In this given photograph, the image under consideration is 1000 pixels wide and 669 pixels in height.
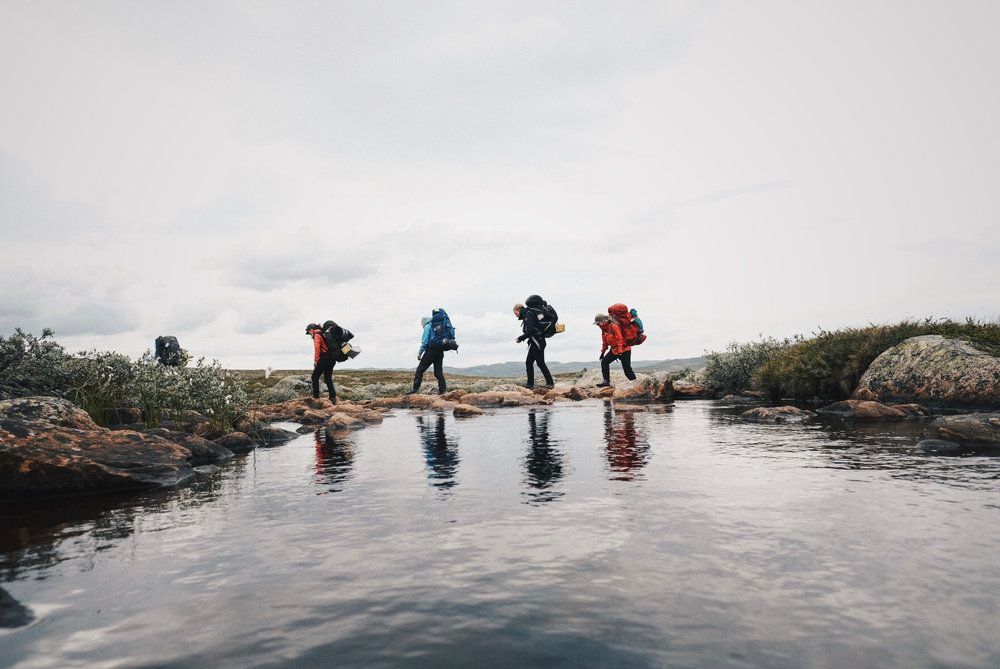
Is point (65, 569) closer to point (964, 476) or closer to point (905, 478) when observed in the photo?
point (905, 478)

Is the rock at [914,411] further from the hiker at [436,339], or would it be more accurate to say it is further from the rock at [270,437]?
the hiker at [436,339]

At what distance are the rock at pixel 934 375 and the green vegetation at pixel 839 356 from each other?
0.90m

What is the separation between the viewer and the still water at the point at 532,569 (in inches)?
142

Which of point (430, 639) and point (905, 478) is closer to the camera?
point (430, 639)

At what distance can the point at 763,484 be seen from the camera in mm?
7953

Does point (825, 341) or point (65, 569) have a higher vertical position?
point (825, 341)

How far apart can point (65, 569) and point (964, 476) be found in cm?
1004

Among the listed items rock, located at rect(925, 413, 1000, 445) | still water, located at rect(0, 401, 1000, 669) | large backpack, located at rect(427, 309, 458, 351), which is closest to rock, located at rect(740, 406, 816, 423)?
rock, located at rect(925, 413, 1000, 445)

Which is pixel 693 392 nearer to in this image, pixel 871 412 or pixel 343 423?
pixel 871 412

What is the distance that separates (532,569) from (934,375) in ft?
56.1

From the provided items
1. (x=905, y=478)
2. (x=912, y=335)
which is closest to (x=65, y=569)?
(x=905, y=478)

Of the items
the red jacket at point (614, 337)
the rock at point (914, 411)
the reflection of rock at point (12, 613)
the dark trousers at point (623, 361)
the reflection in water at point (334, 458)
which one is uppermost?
the red jacket at point (614, 337)

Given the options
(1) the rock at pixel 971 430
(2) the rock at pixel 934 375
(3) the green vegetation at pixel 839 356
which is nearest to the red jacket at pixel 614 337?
(3) the green vegetation at pixel 839 356

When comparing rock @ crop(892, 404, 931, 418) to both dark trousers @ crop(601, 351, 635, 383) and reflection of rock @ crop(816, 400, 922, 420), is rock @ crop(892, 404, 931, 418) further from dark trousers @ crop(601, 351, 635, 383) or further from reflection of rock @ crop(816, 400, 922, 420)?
dark trousers @ crop(601, 351, 635, 383)
